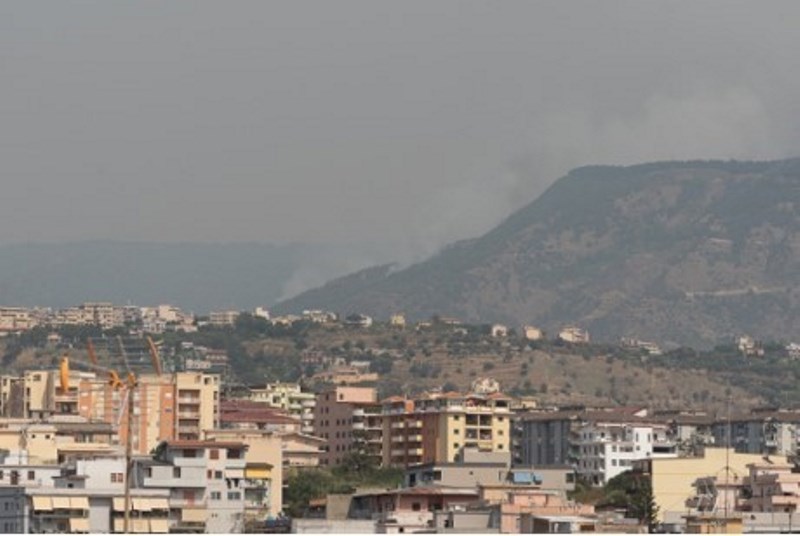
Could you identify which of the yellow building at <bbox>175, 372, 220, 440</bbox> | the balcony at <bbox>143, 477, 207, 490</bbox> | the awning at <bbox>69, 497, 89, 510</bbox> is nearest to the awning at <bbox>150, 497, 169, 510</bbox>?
the balcony at <bbox>143, 477, 207, 490</bbox>

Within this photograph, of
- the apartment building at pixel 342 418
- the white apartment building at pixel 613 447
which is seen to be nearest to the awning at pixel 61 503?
the white apartment building at pixel 613 447

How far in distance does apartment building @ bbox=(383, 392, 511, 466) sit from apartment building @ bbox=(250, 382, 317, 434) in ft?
65.5

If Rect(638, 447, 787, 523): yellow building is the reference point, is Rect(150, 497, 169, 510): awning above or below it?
below

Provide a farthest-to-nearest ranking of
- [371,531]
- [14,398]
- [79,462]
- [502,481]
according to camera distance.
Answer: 1. [14,398]
2. [502,481]
3. [79,462]
4. [371,531]

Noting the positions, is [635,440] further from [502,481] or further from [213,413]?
[502,481]

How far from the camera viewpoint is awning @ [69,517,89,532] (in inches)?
2665

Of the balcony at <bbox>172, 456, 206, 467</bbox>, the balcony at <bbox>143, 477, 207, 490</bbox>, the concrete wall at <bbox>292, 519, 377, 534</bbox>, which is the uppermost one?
the balcony at <bbox>172, 456, 206, 467</bbox>

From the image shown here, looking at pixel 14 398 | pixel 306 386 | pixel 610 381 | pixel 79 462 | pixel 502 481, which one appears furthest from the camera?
pixel 610 381

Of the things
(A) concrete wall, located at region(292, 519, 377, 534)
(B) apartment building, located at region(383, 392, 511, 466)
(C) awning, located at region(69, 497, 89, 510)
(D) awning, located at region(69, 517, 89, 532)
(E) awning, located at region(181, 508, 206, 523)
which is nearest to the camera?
(A) concrete wall, located at region(292, 519, 377, 534)

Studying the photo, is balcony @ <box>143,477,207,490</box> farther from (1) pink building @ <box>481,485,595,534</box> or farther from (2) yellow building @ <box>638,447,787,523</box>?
(2) yellow building @ <box>638,447,787,523</box>

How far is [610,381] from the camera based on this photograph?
19875cm

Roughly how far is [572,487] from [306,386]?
7305 centimetres

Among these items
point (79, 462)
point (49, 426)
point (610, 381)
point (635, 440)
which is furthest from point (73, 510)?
point (610, 381)

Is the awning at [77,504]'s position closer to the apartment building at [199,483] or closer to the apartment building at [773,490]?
the apartment building at [199,483]
